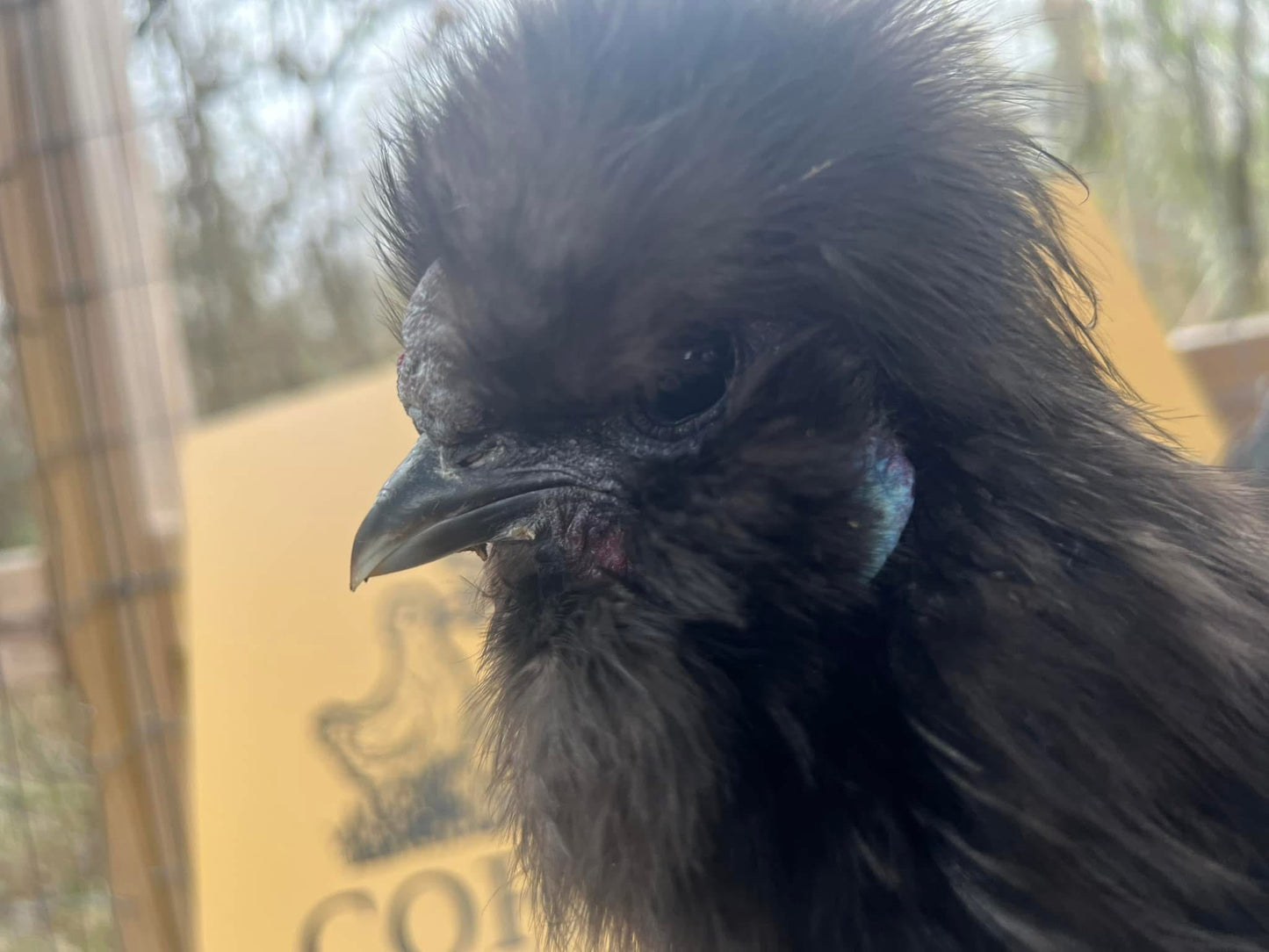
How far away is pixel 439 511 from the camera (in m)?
0.73

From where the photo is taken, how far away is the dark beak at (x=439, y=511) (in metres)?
0.72

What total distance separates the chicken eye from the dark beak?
4.0 inches

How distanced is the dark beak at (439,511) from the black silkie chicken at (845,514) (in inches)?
1.8

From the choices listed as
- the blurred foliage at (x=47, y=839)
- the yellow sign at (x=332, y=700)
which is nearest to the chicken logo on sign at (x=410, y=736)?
the yellow sign at (x=332, y=700)

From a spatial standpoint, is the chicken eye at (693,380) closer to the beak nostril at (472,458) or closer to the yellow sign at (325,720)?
the beak nostril at (472,458)

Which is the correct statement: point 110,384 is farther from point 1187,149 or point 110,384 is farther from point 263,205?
point 1187,149

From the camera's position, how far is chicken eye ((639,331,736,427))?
2.12 feet

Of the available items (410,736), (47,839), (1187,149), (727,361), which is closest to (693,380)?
(727,361)

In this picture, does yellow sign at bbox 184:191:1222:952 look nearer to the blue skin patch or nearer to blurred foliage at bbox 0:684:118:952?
blurred foliage at bbox 0:684:118:952

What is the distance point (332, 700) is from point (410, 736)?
0.42ft

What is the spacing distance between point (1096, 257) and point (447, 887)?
4.12 ft

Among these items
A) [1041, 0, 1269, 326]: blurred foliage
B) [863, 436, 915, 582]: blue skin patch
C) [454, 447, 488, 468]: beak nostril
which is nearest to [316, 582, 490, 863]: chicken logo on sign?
[454, 447, 488, 468]: beak nostril

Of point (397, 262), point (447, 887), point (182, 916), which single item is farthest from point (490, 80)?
point (182, 916)

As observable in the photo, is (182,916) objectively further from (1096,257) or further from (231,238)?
(1096,257)
